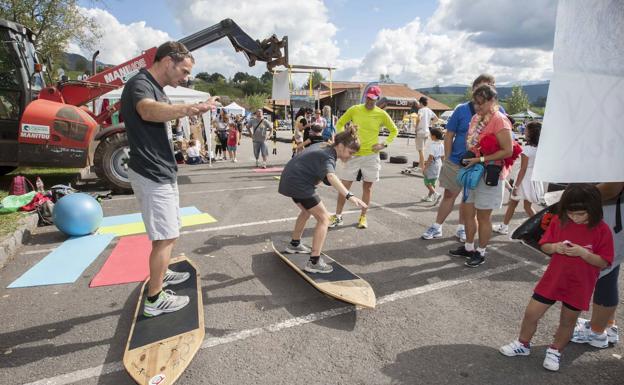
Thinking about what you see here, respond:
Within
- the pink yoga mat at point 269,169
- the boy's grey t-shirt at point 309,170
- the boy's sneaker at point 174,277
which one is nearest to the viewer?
the boy's sneaker at point 174,277

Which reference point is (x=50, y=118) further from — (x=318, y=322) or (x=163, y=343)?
(x=318, y=322)

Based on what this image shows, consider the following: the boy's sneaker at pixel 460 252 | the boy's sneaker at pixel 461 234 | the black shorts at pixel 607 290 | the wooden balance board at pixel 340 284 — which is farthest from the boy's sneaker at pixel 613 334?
the boy's sneaker at pixel 461 234

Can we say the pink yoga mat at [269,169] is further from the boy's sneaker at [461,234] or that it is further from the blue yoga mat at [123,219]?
the boy's sneaker at [461,234]

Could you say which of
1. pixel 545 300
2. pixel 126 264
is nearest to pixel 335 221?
pixel 126 264

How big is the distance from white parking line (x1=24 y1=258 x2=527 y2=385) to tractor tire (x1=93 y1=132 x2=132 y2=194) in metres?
6.16

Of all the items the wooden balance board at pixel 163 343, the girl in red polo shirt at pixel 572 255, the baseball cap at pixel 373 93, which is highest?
the baseball cap at pixel 373 93

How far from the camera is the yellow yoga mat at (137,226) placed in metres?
5.46

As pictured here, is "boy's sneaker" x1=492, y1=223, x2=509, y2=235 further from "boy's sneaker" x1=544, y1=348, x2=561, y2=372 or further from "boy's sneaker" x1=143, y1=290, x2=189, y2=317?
"boy's sneaker" x1=143, y1=290, x2=189, y2=317

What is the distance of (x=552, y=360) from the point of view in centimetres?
246

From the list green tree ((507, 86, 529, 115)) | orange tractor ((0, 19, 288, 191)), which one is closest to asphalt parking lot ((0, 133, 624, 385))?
orange tractor ((0, 19, 288, 191))

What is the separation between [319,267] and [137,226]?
3.63 meters

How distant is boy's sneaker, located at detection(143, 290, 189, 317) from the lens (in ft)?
9.58

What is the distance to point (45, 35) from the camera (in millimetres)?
19000

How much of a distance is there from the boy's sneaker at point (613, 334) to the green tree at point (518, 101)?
98137 millimetres
